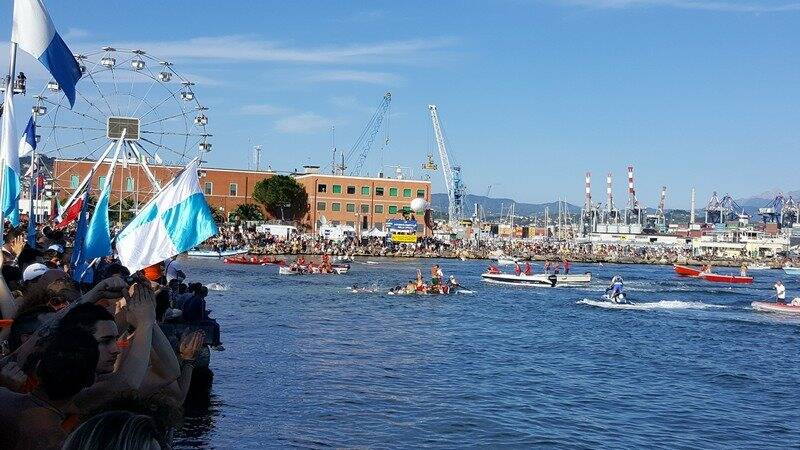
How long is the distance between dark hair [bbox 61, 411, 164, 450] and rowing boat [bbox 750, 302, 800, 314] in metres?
53.2

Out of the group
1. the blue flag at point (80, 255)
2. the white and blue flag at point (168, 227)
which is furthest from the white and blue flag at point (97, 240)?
the white and blue flag at point (168, 227)

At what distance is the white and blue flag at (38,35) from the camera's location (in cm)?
1611

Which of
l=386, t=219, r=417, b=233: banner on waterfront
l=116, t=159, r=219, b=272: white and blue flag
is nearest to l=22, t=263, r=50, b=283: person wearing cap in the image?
l=116, t=159, r=219, b=272: white and blue flag

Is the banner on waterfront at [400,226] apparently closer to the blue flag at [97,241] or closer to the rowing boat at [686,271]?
the rowing boat at [686,271]

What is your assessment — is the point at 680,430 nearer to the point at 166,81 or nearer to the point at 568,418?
the point at 568,418

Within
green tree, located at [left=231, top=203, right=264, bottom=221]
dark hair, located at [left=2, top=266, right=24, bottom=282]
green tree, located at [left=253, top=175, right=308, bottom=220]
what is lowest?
dark hair, located at [left=2, top=266, right=24, bottom=282]

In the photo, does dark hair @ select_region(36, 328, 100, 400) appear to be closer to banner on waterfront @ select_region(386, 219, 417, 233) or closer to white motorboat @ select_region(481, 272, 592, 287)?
white motorboat @ select_region(481, 272, 592, 287)

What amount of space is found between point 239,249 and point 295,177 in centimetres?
2891

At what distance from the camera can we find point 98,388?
16.9ft

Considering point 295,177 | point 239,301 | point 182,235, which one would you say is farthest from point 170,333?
point 295,177

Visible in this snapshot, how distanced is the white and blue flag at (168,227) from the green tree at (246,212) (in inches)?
4366

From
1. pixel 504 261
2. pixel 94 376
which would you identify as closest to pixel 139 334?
pixel 94 376

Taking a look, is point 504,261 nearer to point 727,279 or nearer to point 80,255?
point 727,279

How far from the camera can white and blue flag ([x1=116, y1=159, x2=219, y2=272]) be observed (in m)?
15.2
